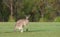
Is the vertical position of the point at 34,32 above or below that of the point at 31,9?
above

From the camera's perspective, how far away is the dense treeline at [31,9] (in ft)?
96.5

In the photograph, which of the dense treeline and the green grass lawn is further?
the dense treeline

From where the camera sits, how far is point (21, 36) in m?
9.67

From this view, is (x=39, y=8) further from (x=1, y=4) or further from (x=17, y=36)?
(x=17, y=36)

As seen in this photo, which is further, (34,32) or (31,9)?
(31,9)

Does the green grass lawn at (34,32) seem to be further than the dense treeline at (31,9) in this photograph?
No

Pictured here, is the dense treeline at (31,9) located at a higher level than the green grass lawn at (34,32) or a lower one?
lower

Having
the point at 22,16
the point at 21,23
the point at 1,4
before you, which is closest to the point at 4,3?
the point at 1,4

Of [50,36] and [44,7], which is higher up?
[50,36]

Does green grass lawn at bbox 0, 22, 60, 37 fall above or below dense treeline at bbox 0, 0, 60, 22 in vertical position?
above

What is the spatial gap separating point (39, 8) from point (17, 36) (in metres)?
22.2

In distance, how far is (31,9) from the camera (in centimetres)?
3033

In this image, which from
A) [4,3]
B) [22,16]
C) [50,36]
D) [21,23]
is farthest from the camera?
[4,3]

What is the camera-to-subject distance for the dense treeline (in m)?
29.4
